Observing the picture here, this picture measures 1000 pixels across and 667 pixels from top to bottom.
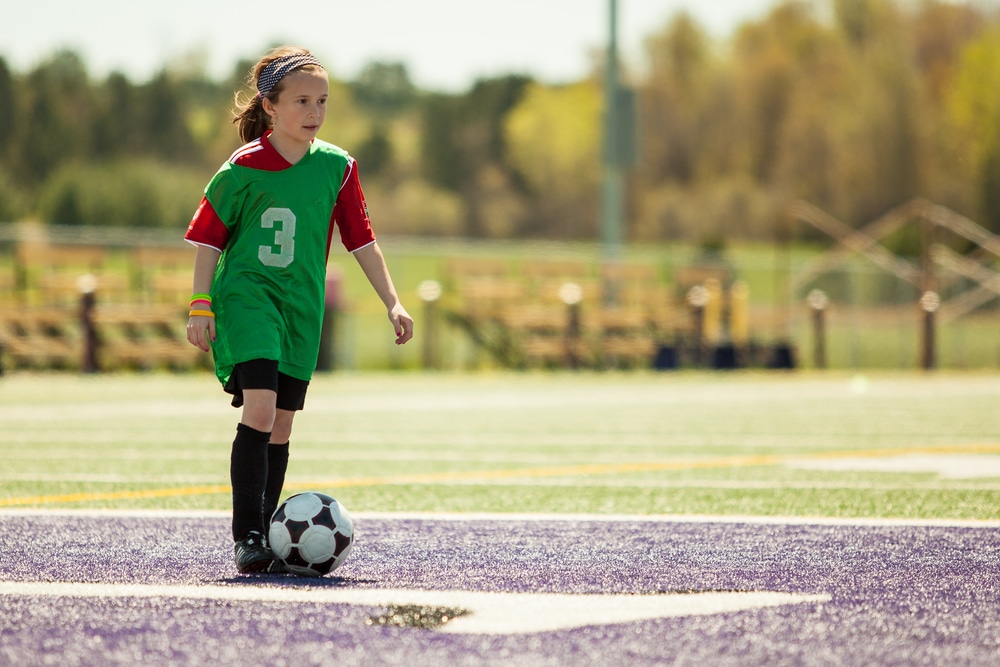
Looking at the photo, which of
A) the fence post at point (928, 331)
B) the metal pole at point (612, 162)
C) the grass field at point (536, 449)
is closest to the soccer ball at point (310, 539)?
the grass field at point (536, 449)

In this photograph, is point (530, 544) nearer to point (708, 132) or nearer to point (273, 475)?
point (273, 475)

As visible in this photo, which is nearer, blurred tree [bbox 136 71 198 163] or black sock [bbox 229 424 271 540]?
black sock [bbox 229 424 271 540]

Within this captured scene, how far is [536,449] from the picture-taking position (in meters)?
9.62

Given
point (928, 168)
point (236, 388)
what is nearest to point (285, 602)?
point (236, 388)

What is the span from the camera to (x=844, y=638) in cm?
356

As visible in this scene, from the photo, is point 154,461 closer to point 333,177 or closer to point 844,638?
point 333,177

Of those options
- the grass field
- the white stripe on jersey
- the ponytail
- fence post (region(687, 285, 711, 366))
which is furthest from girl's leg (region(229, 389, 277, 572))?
fence post (region(687, 285, 711, 366))

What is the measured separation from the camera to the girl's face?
189 inches

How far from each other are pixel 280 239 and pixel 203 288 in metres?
0.28

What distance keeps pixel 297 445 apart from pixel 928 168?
68.6 m

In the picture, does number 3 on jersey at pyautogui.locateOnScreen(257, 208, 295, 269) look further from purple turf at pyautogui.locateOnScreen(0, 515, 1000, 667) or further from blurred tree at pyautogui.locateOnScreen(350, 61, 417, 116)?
blurred tree at pyautogui.locateOnScreen(350, 61, 417, 116)

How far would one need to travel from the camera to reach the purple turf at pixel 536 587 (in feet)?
11.0

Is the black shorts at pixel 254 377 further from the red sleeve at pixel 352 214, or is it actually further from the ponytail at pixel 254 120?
the ponytail at pixel 254 120

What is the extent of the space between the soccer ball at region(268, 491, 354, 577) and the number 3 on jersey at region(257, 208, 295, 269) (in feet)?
2.52
